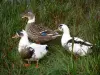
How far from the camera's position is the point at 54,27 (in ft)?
25.0

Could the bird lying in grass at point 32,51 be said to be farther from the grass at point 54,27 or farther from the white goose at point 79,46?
the white goose at point 79,46

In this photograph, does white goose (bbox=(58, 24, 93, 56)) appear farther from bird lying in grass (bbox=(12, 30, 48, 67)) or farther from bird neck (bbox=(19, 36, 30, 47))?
bird neck (bbox=(19, 36, 30, 47))

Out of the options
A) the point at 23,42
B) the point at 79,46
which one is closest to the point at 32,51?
the point at 23,42

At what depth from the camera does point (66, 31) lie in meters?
6.94

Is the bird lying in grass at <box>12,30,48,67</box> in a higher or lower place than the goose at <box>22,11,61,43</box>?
lower

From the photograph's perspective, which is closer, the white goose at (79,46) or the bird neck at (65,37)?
the white goose at (79,46)

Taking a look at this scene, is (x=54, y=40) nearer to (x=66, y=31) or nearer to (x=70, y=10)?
(x=66, y=31)

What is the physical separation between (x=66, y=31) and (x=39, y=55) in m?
0.88

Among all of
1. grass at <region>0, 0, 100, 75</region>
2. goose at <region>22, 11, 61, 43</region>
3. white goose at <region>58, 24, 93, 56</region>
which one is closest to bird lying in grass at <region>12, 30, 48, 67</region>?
grass at <region>0, 0, 100, 75</region>

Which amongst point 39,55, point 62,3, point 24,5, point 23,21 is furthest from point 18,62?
point 62,3

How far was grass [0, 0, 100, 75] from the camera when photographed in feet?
18.6

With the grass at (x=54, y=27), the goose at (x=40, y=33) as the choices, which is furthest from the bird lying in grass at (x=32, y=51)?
the goose at (x=40, y=33)

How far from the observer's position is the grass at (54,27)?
5.66 m

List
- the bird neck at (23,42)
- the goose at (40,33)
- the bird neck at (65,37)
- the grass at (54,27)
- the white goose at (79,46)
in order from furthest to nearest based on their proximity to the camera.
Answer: the goose at (40,33), the bird neck at (65,37), the bird neck at (23,42), the white goose at (79,46), the grass at (54,27)
